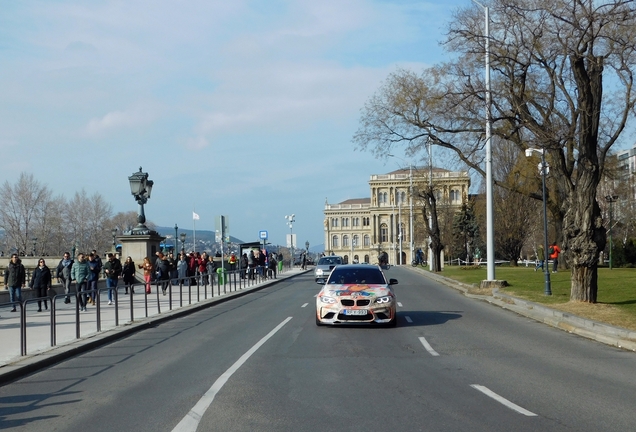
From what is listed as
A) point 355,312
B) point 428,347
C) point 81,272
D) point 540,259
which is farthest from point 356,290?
point 540,259

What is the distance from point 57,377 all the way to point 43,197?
66828 mm

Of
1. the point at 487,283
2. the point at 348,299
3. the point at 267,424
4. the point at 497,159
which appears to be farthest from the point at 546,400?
the point at 497,159

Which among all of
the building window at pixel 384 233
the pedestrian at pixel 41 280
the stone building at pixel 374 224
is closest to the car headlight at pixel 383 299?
the pedestrian at pixel 41 280

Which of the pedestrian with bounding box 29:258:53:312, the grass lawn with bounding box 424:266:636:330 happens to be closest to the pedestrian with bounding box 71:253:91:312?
the pedestrian with bounding box 29:258:53:312

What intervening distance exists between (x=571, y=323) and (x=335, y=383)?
9.47 metres

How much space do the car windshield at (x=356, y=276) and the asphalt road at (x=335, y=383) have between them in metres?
1.43

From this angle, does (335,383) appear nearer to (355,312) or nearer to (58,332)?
(355,312)

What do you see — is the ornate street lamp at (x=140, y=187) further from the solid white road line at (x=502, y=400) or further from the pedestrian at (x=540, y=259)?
the pedestrian at (x=540, y=259)

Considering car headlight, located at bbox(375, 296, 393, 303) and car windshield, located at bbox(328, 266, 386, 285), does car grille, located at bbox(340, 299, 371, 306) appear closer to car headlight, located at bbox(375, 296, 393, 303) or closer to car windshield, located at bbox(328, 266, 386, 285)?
car headlight, located at bbox(375, 296, 393, 303)

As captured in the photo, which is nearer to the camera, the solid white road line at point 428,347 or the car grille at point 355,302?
→ the solid white road line at point 428,347

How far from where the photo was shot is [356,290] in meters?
17.1

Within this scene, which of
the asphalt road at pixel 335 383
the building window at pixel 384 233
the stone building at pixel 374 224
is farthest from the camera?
the building window at pixel 384 233

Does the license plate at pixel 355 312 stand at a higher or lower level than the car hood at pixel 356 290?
lower

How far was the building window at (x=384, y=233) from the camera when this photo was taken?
156 metres
